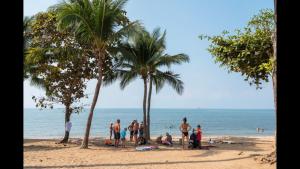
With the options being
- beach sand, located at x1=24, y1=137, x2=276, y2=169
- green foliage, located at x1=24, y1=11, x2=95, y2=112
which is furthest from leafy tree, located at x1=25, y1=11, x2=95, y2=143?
beach sand, located at x1=24, y1=137, x2=276, y2=169

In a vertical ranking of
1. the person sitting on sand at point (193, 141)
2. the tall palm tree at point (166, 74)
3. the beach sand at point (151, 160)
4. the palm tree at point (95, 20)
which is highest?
the palm tree at point (95, 20)

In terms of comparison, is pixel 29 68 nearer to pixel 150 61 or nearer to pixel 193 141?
pixel 150 61

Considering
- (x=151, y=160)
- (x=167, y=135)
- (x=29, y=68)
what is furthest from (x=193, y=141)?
(x=29, y=68)

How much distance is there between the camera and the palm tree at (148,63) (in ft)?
78.4

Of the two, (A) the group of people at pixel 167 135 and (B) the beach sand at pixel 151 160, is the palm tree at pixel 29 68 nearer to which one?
(A) the group of people at pixel 167 135

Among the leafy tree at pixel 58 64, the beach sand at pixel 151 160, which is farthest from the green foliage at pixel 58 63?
the beach sand at pixel 151 160

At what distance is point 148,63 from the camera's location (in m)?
23.8

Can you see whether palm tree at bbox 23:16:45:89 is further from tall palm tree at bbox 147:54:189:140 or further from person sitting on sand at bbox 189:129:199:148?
person sitting on sand at bbox 189:129:199:148

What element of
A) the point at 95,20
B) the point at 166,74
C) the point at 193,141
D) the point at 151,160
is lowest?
the point at 151,160

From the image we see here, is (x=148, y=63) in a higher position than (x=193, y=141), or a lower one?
higher

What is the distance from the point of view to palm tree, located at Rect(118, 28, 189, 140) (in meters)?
23.9
